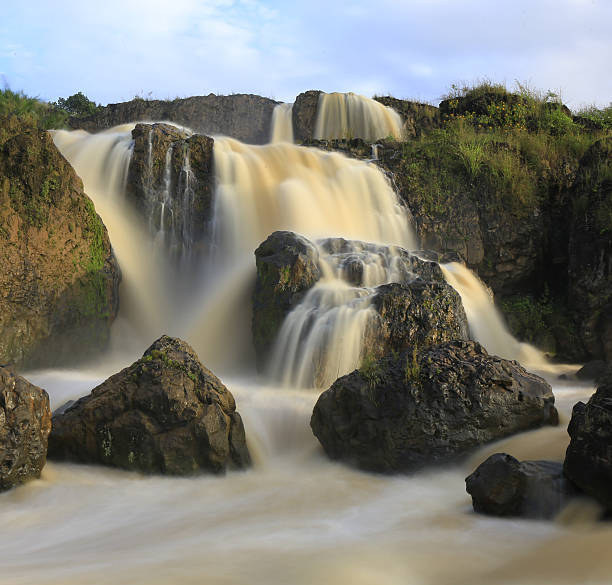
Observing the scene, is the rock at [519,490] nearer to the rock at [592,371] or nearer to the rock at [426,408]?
the rock at [426,408]

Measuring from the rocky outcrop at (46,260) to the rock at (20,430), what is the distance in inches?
133

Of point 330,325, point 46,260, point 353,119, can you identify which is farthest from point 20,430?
point 353,119

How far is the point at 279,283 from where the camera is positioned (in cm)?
874

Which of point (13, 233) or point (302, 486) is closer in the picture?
point (302, 486)

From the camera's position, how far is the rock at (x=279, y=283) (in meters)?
8.69

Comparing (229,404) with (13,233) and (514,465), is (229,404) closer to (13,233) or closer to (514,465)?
(514,465)

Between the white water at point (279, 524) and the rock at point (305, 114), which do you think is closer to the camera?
the white water at point (279, 524)

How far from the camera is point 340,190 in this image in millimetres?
12430

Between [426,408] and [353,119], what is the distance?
Answer: 13297 millimetres

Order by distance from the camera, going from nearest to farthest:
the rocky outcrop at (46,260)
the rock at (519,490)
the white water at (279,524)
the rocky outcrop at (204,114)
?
1. the white water at (279,524)
2. the rock at (519,490)
3. the rocky outcrop at (46,260)
4. the rocky outcrop at (204,114)

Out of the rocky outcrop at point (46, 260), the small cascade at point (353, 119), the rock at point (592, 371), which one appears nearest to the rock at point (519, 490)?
the rock at point (592, 371)

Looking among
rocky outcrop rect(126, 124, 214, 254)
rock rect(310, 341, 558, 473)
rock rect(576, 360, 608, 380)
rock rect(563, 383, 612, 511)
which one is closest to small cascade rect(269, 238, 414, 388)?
rock rect(310, 341, 558, 473)

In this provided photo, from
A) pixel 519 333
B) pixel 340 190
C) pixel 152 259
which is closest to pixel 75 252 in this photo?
pixel 152 259

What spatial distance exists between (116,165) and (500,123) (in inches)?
389
